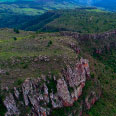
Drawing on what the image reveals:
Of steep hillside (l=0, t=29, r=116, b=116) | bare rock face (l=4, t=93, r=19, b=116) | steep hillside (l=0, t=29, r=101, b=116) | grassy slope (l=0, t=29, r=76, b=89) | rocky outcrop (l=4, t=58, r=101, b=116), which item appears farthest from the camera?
grassy slope (l=0, t=29, r=76, b=89)

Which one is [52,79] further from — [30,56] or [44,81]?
[30,56]

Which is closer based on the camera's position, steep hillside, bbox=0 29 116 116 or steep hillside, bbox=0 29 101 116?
steep hillside, bbox=0 29 101 116

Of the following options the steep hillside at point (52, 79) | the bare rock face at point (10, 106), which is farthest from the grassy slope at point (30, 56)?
the bare rock face at point (10, 106)

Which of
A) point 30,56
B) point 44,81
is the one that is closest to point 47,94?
point 44,81

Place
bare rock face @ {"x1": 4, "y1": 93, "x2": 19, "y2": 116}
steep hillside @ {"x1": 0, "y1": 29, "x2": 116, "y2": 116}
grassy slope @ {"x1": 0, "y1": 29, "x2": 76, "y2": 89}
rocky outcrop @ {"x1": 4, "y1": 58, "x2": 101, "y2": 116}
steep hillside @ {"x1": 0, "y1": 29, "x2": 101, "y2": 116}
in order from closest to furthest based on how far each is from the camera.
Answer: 1. bare rock face @ {"x1": 4, "y1": 93, "x2": 19, "y2": 116}
2. rocky outcrop @ {"x1": 4, "y1": 58, "x2": 101, "y2": 116}
3. steep hillside @ {"x1": 0, "y1": 29, "x2": 101, "y2": 116}
4. steep hillside @ {"x1": 0, "y1": 29, "x2": 116, "y2": 116}
5. grassy slope @ {"x1": 0, "y1": 29, "x2": 76, "y2": 89}

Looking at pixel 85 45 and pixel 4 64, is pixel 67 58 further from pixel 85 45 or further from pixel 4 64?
pixel 85 45

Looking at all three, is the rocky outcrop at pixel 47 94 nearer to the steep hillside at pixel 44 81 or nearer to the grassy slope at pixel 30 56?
the steep hillside at pixel 44 81

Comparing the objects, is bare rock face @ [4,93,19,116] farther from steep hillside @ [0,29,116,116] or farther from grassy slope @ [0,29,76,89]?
grassy slope @ [0,29,76,89]

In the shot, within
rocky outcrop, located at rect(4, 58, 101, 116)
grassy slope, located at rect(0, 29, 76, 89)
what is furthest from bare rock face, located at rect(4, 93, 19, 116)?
grassy slope, located at rect(0, 29, 76, 89)

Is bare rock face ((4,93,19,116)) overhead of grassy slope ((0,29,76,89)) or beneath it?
beneath
